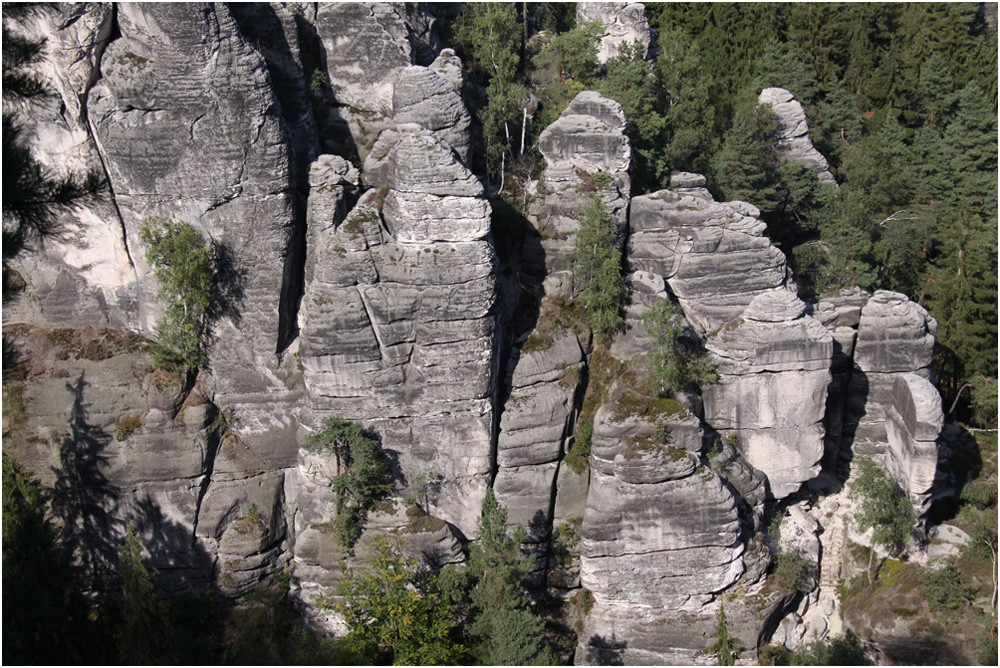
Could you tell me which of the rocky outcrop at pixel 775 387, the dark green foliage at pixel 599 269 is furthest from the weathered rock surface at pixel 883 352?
the dark green foliage at pixel 599 269

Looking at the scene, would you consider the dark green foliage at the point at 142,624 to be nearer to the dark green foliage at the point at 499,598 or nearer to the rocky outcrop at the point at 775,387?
the dark green foliage at the point at 499,598

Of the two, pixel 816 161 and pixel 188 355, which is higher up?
pixel 816 161

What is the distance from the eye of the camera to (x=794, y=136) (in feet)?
127

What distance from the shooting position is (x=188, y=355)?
26.2 meters

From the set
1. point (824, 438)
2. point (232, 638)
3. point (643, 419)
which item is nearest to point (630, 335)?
point (643, 419)

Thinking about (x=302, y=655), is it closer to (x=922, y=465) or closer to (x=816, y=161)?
(x=922, y=465)

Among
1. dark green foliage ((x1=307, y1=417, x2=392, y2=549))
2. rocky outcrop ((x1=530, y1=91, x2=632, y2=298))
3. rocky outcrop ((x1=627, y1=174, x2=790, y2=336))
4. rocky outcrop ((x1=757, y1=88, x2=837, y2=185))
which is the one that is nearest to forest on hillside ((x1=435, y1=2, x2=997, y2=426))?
rocky outcrop ((x1=757, y1=88, x2=837, y2=185))

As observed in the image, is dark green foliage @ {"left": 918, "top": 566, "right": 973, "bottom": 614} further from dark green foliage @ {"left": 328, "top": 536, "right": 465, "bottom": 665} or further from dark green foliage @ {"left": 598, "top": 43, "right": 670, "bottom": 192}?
dark green foliage @ {"left": 598, "top": 43, "right": 670, "bottom": 192}

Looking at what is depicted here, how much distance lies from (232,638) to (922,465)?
77.8 feet

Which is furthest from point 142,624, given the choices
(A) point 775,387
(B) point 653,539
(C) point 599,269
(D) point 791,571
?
(A) point 775,387

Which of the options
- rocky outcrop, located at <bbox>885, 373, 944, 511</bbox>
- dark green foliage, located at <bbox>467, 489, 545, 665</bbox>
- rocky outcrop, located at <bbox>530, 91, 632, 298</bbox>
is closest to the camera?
dark green foliage, located at <bbox>467, 489, 545, 665</bbox>

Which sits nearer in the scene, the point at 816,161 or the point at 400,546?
the point at 400,546

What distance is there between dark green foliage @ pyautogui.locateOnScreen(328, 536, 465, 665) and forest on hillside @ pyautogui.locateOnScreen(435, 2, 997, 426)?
14371 mm

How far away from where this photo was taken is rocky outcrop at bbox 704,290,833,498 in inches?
1062
